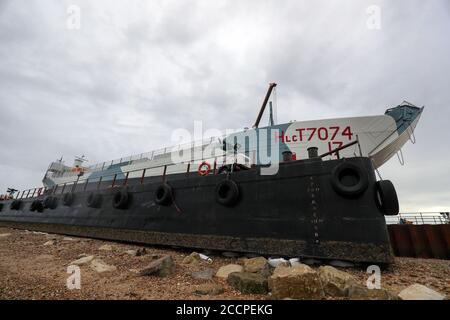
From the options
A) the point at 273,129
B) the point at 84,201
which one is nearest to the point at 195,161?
the point at 273,129

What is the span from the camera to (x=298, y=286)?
379cm

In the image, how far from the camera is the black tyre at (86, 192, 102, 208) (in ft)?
42.8

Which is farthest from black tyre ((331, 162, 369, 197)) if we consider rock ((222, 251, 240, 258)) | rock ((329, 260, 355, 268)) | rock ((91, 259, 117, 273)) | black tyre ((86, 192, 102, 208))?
black tyre ((86, 192, 102, 208))

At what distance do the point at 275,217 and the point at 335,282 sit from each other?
A: 286 centimetres

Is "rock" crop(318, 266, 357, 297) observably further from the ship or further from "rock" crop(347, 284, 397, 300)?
the ship

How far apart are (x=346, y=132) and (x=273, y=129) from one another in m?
4.56

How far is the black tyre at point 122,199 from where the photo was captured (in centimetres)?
1123

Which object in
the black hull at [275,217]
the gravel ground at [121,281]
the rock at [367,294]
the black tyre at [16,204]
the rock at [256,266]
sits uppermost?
the black tyre at [16,204]

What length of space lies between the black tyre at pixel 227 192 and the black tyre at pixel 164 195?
97.9 inches

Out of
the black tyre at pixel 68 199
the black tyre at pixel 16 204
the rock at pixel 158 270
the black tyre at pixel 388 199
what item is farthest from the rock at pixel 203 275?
the black tyre at pixel 16 204

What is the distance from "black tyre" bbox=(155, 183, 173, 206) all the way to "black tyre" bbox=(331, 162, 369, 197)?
6.23 metres

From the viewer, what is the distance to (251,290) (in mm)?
4211

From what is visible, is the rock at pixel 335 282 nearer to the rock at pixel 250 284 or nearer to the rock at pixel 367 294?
the rock at pixel 367 294

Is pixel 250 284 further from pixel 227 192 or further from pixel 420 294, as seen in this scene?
pixel 227 192
